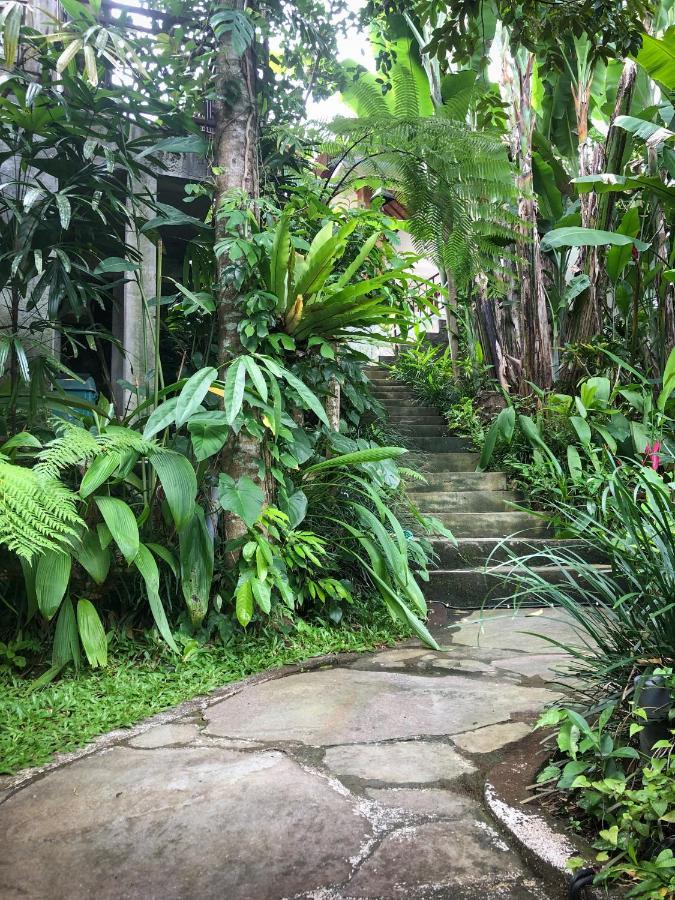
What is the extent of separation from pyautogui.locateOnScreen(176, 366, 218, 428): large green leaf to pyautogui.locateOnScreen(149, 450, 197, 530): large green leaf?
130 mm

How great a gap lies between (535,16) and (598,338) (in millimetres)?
3296

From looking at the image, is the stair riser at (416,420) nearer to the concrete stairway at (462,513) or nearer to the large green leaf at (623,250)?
the concrete stairway at (462,513)

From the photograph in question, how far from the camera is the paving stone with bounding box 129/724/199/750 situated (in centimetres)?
170

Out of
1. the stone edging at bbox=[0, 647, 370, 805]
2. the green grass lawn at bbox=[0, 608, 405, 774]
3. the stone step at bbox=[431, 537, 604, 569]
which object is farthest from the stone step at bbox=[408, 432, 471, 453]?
the stone edging at bbox=[0, 647, 370, 805]

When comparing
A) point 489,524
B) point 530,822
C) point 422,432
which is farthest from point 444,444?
point 530,822

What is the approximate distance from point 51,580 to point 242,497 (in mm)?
654

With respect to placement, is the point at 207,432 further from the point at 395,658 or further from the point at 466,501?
the point at 466,501

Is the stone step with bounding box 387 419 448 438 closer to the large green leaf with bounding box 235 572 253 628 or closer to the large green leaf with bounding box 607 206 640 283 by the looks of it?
the large green leaf with bounding box 607 206 640 283

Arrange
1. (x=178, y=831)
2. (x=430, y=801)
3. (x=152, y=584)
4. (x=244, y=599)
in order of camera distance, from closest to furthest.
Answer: (x=178, y=831)
(x=430, y=801)
(x=152, y=584)
(x=244, y=599)

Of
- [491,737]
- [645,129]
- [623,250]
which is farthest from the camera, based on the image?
[623,250]

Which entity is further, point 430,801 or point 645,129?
point 645,129

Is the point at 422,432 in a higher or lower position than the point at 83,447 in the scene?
lower

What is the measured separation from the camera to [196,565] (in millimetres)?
2340

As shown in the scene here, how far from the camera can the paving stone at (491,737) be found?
64.3 inches
